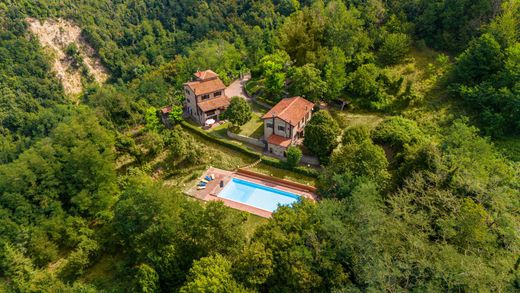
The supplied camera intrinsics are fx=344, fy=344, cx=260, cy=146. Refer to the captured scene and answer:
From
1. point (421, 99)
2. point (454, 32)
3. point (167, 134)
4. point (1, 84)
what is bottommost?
point (1, 84)

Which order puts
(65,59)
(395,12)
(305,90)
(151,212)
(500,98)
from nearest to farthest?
(151,212)
(500,98)
(305,90)
(395,12)
(65,59)

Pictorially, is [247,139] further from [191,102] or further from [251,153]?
[191,102]

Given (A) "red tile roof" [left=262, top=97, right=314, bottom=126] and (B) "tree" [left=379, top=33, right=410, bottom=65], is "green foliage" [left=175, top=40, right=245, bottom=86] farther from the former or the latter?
(B) "tree" [left=379, top=33, right=410, bottom=65]

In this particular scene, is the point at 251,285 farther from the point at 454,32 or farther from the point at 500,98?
the point at 454,32

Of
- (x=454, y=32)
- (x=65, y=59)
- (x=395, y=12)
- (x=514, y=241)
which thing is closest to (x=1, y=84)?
(x=65, y=59)

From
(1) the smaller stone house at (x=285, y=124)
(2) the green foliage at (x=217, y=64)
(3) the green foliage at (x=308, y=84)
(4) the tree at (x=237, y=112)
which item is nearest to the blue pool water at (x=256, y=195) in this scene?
(1) the smaller stone house at (x=285, y=124)

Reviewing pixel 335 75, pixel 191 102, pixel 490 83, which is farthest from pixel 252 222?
pixel 490 83

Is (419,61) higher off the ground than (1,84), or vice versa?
(419,61)
